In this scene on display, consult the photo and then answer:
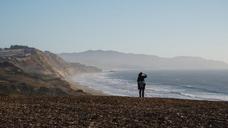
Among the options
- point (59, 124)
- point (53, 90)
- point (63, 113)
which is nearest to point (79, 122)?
point (59, 124)

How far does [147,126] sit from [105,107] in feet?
21.4

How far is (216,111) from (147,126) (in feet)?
20.7

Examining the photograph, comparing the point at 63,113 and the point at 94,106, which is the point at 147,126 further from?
the point at 94,106

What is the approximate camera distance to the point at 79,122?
21.4 m

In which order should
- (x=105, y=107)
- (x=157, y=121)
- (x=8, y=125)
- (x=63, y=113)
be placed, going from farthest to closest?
(x=105, y=107) → (x=63, y=113) → (x=157, y=121) → (x=8, y=125)

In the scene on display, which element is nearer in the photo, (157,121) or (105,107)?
(157,121)

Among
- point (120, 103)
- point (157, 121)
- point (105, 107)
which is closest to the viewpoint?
point (157, 121)

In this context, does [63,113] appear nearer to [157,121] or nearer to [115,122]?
[115,122]

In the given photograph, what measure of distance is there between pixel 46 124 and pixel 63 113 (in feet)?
11.1

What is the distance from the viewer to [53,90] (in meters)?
92.2

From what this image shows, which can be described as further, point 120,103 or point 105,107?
point 120,103

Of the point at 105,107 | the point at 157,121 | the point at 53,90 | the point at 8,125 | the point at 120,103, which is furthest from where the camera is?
the point at 53,90

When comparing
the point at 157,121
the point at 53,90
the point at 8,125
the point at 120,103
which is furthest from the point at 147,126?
the point at 53,90

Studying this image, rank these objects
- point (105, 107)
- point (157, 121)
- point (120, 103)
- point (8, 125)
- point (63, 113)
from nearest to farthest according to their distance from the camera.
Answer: point (8, 125) < point (157, 121) < point (63, 113) < point (105, 107) < point (120, 103)
